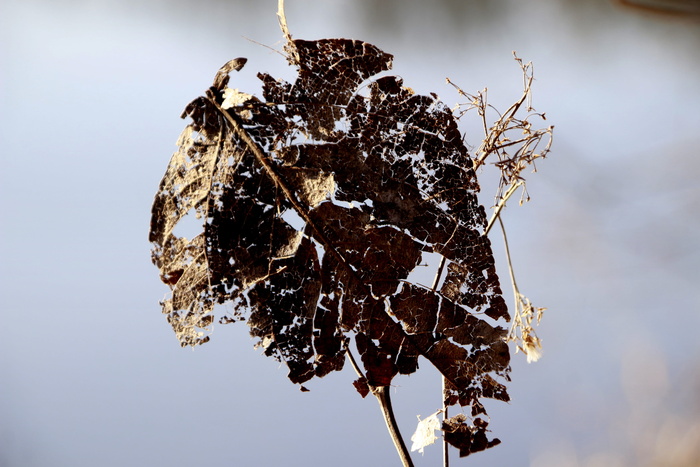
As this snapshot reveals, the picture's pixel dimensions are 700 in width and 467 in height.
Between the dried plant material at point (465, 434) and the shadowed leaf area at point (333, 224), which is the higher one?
the shadowed leaf area at point (333, 224)

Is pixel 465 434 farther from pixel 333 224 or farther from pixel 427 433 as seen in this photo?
pixel 333 224

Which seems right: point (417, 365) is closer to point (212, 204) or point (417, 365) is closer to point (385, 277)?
point (385, 277)

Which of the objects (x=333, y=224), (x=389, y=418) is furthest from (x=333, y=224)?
(x=389, y=418)

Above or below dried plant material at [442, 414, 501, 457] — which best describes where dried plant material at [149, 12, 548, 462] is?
above

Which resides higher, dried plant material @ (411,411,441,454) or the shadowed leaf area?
the shadowed leaf area

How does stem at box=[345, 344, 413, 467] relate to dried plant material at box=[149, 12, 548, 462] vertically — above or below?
below

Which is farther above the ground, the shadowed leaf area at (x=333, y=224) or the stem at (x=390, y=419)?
the shadowed leaf area at (x=333, y=224)
